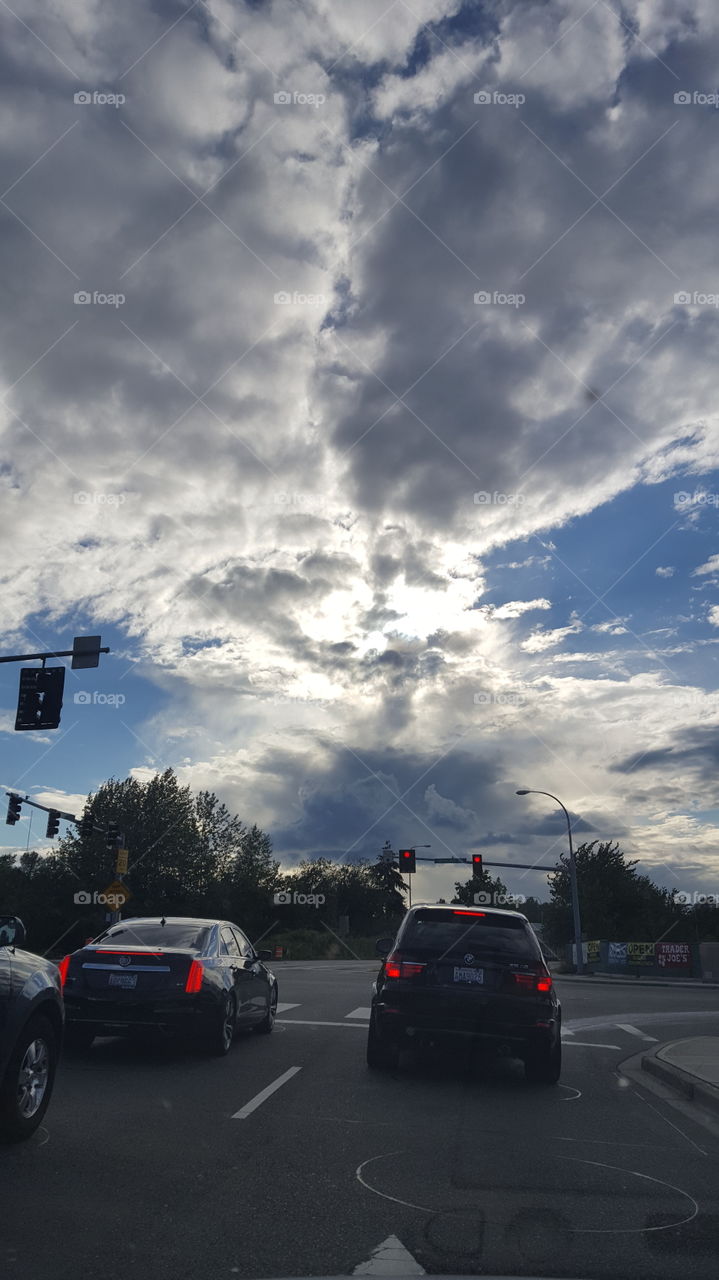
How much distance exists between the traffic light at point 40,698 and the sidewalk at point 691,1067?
1280cm

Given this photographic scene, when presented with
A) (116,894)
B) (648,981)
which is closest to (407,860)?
(648,981)

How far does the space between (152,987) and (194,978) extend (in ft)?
1.42

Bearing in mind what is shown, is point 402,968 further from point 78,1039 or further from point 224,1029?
point 78,1039

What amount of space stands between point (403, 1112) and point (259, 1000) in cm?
472

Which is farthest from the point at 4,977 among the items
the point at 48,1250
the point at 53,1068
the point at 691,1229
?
the point at 691,1229

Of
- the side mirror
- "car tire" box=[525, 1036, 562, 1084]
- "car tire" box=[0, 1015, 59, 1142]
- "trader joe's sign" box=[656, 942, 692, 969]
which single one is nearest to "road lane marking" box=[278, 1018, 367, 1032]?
"car tire" box=[525, 1036, 562, 1084]

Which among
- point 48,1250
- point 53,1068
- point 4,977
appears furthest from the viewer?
point 53,1068

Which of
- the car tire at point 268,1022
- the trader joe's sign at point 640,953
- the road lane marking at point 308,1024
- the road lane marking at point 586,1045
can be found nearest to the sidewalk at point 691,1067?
the road lane marking at point 586,1045

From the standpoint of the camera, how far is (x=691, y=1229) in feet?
16.2

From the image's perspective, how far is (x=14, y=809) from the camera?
107ft

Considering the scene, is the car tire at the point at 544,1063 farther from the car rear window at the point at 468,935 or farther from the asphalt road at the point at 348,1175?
the car rear window at the point at 468,935

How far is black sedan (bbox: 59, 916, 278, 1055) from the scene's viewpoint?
31.5 ft

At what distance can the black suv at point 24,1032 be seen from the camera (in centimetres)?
591

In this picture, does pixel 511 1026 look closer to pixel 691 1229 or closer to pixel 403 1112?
pixel 403 1112
